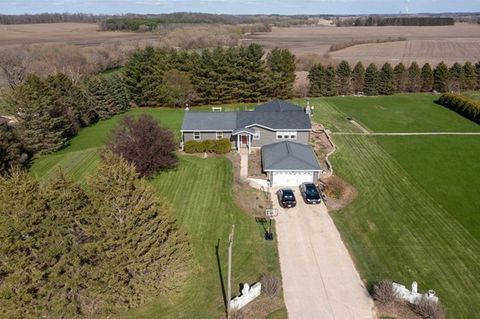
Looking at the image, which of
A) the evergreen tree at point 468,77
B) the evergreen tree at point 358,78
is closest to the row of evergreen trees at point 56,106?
the evergreen tree at point 358,78

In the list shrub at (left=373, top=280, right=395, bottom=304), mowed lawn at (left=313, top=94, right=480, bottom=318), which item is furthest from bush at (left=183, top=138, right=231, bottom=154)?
shrub at (left=373, top=280, right=395, bottom=304)

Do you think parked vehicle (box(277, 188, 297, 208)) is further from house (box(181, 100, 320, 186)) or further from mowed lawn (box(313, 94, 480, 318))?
house (box(181, 100, 320, 186))

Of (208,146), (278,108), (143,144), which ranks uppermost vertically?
(278,108)

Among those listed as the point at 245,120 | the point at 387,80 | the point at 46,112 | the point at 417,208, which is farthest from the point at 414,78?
the point at 46,112

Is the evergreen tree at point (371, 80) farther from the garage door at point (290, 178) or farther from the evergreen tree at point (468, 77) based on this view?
the garage door at point (290, 178)

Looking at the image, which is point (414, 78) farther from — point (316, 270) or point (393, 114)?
point (316, 270)

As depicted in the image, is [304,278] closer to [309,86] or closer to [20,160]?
[20,160]
